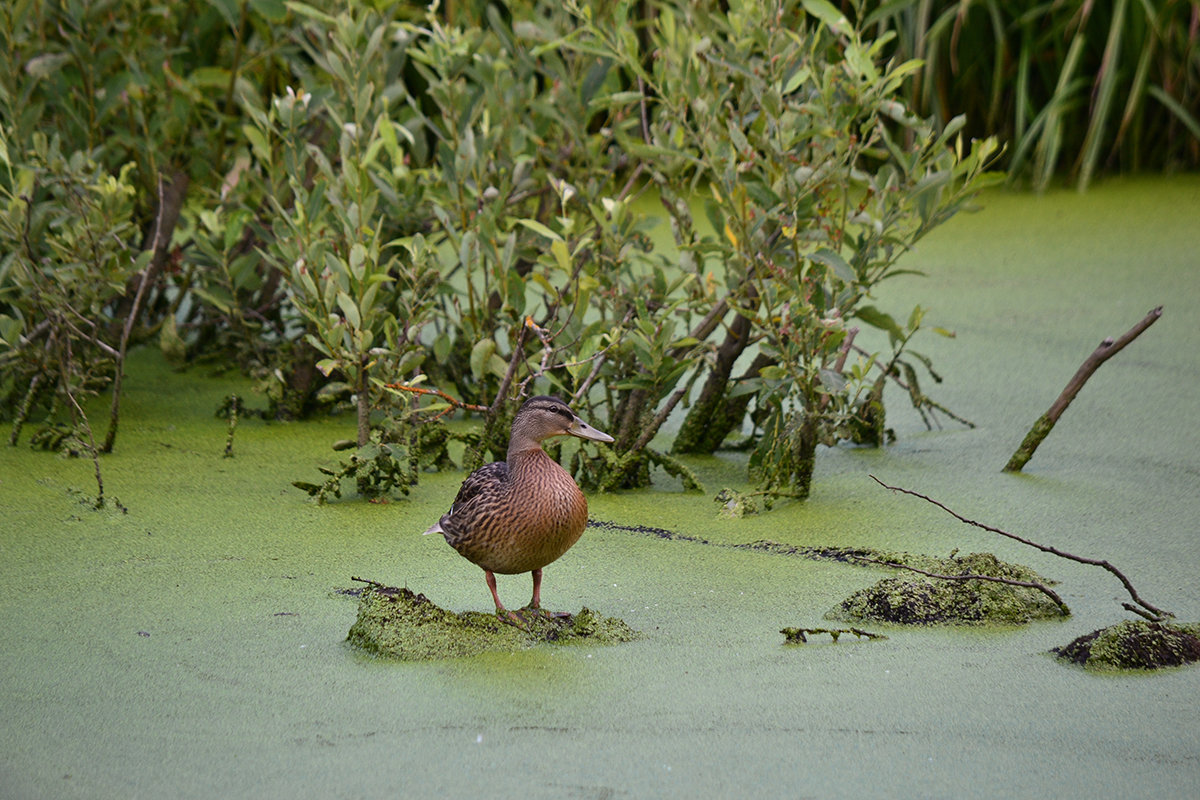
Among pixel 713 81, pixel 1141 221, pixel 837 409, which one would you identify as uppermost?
pixel 713 81

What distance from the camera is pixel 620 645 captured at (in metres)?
2.09

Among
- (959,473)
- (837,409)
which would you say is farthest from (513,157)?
(959,473)

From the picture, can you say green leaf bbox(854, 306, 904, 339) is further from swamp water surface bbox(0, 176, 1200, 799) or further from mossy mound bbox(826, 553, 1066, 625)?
mossy mound bbox(826, 553, 1066, 625)

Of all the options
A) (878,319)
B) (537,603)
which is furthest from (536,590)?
(878,319)

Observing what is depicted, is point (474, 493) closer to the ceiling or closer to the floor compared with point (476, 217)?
closer to the floor

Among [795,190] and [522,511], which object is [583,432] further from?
[795,190]

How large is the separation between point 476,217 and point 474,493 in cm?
100

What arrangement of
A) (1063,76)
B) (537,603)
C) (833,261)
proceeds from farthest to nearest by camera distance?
(1063,76) → (833,261) → (537,603)

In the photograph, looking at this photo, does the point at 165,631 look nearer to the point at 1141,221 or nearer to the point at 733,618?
the point at 733,618

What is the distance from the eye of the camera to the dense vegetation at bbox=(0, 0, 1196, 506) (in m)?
2.80

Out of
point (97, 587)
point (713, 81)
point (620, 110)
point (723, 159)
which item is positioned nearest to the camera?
point (97, 587)

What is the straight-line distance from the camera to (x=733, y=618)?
2203mm

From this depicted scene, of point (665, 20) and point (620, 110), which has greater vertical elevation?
point (665, 20)

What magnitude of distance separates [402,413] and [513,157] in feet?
2.51
